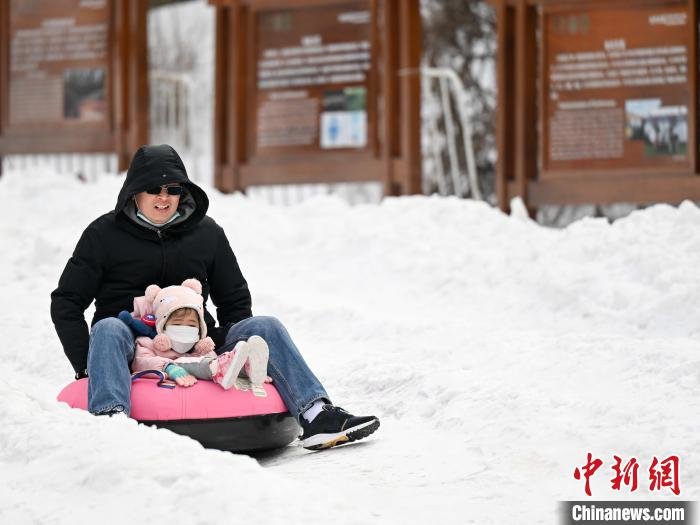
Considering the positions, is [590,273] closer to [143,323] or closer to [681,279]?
[681,279]

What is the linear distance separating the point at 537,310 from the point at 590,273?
1.65 ft

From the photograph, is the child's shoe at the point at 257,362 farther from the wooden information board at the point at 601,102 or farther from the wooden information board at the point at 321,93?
the wooden information board at the point at 321,93

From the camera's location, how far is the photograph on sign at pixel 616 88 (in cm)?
1111

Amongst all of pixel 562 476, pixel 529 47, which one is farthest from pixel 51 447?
pixel 529 47

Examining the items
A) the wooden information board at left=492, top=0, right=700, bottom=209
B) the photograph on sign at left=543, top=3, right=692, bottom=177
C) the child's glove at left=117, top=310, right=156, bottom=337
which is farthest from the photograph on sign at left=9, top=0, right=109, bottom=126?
the child's glove at left=117, top=310, right=156, bottom=337

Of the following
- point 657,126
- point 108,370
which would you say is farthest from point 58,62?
A: point 108,370

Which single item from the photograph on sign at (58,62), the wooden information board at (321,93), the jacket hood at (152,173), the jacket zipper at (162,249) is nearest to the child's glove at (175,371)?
the jacket zipper at (162,249)

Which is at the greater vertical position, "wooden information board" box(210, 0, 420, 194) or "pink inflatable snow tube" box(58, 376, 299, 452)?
"wooden information board" box(210, 0, 420, 194)

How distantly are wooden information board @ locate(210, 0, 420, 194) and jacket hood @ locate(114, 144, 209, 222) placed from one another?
21.0ft

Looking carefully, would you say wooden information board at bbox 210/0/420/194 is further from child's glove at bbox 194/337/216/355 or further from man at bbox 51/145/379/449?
child's glove at bbox 194/337/216/355

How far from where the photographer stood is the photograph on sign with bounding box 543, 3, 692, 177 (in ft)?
36.4

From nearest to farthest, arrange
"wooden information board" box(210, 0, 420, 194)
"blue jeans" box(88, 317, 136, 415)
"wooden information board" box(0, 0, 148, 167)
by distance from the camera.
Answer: "blue jeans" box(88, 317, 136, 415), "wooden information board" box(210, 0, 420, 194), "wooden information board" box(0, 0, 148, 167)

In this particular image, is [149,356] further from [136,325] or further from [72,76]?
[72,76]

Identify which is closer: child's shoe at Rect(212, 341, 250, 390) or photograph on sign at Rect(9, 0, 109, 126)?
child's shoe at Rect(212, 341, 250, 390)
